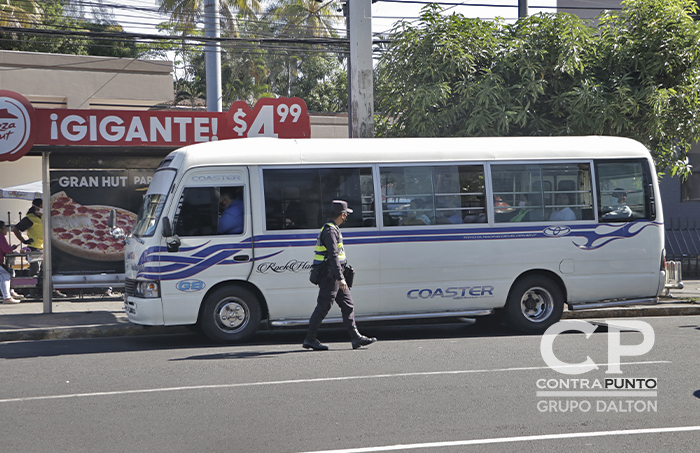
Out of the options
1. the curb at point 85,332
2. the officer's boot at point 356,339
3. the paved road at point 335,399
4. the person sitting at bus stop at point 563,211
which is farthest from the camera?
the person sitting at bus stop at point 563,211

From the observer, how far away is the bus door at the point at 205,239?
29.7 feet

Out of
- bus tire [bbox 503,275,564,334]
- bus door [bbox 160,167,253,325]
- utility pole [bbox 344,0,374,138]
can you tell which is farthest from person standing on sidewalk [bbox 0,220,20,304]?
bus tire [bbox 503,275,564,334]

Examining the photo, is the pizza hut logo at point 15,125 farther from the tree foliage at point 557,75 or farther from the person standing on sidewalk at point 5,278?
the tree foliage at point 557,75

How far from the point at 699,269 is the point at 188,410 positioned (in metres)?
16.4

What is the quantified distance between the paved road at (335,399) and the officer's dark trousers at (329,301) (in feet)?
1.27

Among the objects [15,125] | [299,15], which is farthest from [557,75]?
[299,15]

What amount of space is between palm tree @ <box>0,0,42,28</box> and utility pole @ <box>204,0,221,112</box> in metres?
9.33

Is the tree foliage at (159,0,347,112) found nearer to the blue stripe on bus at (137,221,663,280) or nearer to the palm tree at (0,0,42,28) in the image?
the palm tree at (0,0,42,28)

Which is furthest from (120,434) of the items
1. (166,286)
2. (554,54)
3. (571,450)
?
(554,54)

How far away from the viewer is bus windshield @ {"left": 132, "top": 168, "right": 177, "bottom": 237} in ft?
30.3

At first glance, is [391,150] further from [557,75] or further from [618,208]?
[557,75]

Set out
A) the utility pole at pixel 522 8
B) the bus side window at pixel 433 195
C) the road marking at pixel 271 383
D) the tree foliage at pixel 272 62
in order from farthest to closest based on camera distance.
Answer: the tree foliage at pixel 272 62
the utility pole at pixel 522 8
the bus side window at pixel 433 195
the road marking at pixel 271 383

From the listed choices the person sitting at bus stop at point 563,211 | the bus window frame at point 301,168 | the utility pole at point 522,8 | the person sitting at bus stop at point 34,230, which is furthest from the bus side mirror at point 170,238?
the utility pole at point 522,8

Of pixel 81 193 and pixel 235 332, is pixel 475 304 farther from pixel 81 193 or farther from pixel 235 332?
pixel 81 193
